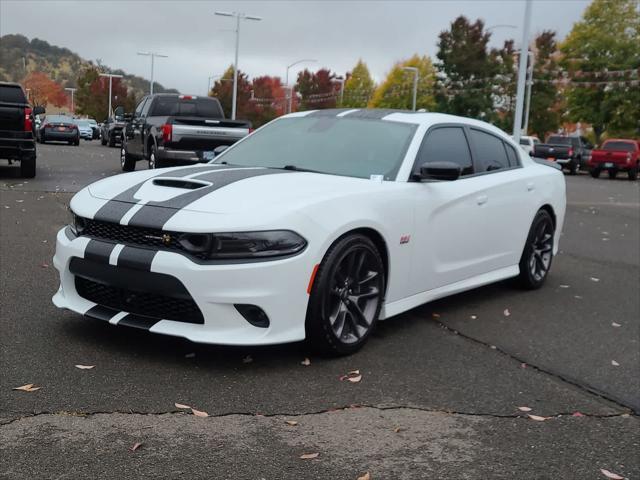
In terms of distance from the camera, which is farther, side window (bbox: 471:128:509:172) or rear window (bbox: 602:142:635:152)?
rear window (bbox: 602:142:635:152)

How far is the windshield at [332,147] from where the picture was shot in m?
5.35

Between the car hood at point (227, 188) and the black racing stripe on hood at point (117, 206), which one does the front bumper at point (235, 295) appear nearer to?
the black racing stripe on hood at point (117, 206)

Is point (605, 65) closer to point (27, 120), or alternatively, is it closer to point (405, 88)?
point (405, 88)

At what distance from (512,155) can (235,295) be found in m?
3.71

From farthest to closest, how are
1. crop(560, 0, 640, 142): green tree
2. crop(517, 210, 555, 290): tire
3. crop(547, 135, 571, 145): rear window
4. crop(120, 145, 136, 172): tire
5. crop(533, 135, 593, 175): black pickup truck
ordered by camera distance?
crop(560, 0, 640, 142): green tree < crop(547, 135, 571, 145): rear window < crop(533, 135, 593, 175): black pickup truck < crop(120, 145, 136, 172): tire < crop(517, 210, 555, 290): tire

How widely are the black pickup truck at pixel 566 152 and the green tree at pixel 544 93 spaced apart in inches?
884

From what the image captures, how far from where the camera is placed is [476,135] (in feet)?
20.9

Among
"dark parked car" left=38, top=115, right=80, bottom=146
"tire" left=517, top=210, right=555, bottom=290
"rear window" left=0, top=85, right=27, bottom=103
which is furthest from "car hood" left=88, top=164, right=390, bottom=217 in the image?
"dark parked car" left=38, top=115, right=80, bottom=146

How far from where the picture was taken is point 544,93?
198 feet

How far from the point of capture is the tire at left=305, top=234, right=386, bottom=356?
173 inches

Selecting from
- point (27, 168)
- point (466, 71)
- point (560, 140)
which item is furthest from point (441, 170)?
point (466, 71)

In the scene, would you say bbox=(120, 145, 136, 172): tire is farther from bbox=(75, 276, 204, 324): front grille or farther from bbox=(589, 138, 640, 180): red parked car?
bbox=(589, 138, 640, 180): red parked car

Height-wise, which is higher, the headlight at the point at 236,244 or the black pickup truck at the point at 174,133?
the black pickup truck at the point at 174,133

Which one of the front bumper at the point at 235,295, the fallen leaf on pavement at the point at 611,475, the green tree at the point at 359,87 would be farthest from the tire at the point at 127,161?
the green tree at the point at 359,87
